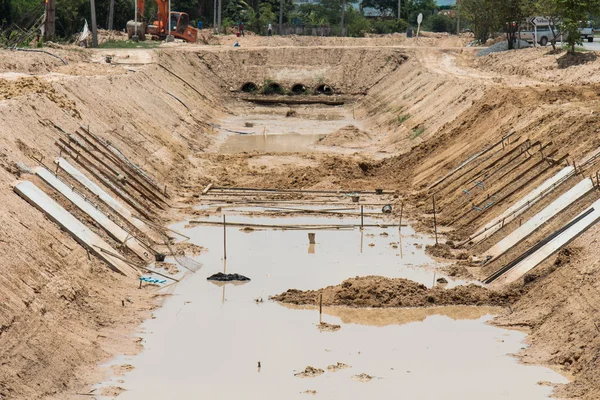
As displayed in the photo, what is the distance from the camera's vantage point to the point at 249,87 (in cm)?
5975

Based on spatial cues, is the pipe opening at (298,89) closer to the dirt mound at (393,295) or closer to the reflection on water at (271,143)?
the reflection on water at (271,143)

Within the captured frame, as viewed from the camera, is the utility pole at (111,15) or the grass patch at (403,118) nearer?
the grass patch at (403,118)

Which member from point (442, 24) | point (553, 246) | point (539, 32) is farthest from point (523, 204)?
point (442, 24)

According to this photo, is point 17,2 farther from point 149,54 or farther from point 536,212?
point 536,212

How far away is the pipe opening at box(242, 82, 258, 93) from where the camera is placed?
59.3 m

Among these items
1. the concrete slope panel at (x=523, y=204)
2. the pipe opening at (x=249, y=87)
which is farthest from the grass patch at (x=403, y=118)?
the concrete slope panel at (x=523, y=204)

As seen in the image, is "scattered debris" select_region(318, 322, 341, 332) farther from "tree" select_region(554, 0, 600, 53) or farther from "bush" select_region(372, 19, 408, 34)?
"bush" select_region(372, 19, 408, 34)

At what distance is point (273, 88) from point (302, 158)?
21954mm

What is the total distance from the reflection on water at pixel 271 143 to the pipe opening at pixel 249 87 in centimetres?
1302

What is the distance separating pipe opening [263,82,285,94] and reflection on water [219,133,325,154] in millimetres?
12474

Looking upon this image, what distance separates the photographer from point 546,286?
19.6 m

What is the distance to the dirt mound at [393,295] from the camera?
805 inches

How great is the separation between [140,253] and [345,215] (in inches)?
285

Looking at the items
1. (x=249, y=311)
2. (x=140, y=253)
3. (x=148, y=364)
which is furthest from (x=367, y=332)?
(x=140, y=253)
